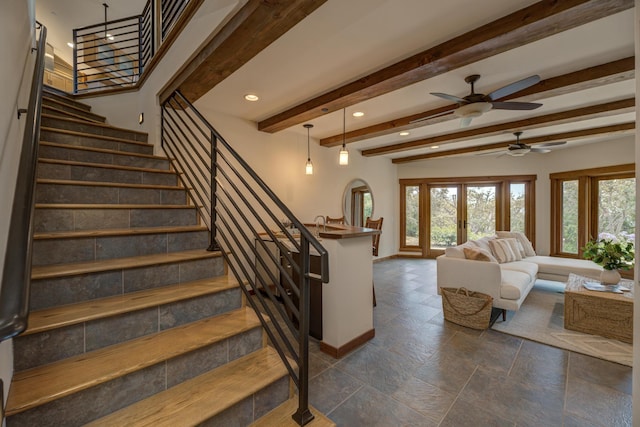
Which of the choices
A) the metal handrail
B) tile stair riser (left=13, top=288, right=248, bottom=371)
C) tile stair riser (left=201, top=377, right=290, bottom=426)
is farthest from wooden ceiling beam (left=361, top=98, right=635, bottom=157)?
the metal handrail

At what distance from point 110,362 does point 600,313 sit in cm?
417

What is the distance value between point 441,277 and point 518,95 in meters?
2.34

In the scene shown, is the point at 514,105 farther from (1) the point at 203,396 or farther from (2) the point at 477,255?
(1) the point at 203,396

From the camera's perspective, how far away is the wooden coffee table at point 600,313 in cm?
271

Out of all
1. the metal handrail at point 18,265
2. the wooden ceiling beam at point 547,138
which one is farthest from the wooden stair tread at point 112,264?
the wooden ceiling beam at point 547,138

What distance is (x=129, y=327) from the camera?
4.77 ft

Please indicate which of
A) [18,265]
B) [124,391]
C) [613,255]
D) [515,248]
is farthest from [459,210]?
[18,265]

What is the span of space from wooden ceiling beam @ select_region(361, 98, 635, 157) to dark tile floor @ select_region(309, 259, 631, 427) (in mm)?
3137

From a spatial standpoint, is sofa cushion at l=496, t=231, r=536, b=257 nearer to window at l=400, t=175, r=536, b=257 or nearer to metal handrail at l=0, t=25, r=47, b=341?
window at l=400, t=175, r=536, b=257

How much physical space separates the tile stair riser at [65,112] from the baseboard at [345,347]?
12.3 ft

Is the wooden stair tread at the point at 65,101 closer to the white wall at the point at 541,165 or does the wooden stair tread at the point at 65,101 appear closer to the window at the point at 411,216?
the white wall at the point at 541,165

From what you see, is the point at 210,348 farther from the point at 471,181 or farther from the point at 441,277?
the point at 471,181

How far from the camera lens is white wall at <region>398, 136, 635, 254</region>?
5.42 meters

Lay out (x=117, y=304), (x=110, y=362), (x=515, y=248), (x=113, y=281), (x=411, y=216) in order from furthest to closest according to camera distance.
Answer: (x=411, y=216), (x=515, y=248), (x=113, y=281), (x=117, y=304), (x=110, y=362)
